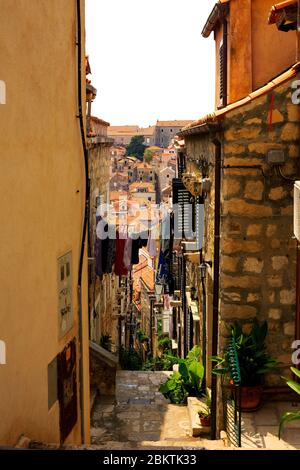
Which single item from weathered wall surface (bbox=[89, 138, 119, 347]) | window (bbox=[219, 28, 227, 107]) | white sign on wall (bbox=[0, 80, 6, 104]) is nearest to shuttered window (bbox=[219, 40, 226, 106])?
window (bbox=[219, 28, 227, 107])

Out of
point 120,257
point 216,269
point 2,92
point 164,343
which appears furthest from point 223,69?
point 164,343

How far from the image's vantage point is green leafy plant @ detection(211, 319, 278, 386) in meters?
7.86

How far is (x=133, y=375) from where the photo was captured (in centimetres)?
1420

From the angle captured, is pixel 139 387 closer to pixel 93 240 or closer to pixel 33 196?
pixel 93 240

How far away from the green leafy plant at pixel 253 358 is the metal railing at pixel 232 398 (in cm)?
11

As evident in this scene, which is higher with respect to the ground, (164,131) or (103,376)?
(164,131)

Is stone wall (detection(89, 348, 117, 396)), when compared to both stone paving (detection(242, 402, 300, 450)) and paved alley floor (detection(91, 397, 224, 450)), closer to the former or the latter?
paved alley floor (detection(91, 397, 224, 450))

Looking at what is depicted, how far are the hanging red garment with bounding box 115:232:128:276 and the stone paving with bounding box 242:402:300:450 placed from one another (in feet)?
25.3

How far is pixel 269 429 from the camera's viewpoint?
7383 mm

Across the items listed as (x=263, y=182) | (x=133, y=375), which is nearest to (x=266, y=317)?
(x=263, y=182)

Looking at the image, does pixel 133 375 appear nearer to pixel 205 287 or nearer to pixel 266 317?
pixel 205 287

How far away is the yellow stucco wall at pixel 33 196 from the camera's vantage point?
4.01m

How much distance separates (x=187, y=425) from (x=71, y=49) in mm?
6758

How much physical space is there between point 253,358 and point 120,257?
7902 millimetres
